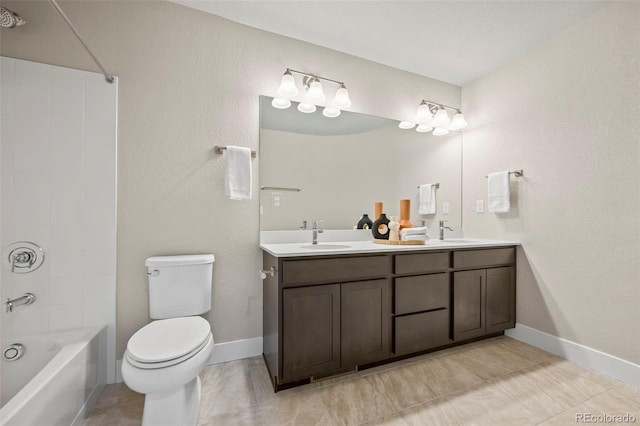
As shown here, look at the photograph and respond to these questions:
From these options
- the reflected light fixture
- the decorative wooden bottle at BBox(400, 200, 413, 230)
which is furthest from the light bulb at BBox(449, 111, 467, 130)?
the reflected light fixture

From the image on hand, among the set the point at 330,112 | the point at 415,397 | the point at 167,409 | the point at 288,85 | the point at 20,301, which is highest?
the point at 288,85

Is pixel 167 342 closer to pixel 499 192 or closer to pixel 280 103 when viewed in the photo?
pixel 280 103

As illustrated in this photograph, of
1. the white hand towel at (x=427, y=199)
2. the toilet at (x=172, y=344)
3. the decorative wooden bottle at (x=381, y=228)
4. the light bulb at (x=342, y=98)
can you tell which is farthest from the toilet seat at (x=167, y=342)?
the white hand towel at (x=427, y=199)

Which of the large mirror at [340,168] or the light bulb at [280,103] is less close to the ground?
the light bulb at [280,103]

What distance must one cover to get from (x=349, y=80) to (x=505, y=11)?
1.15 m

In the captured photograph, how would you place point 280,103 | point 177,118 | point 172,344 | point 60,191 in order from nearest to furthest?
point 172,344
point 60,191
point 177,118
point 280,103

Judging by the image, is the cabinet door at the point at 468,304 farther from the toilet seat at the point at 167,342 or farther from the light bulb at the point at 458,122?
the toilet seat at the point at 167,342

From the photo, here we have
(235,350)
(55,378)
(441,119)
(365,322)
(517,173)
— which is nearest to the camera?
(55,378)

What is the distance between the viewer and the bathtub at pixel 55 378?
3.26ft

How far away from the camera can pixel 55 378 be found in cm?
113

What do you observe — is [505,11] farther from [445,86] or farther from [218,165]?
[218,165]

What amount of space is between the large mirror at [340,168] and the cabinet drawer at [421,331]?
2.84ft

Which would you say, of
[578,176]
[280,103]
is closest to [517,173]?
[578,176]

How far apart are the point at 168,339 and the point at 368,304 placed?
3.66 feet
